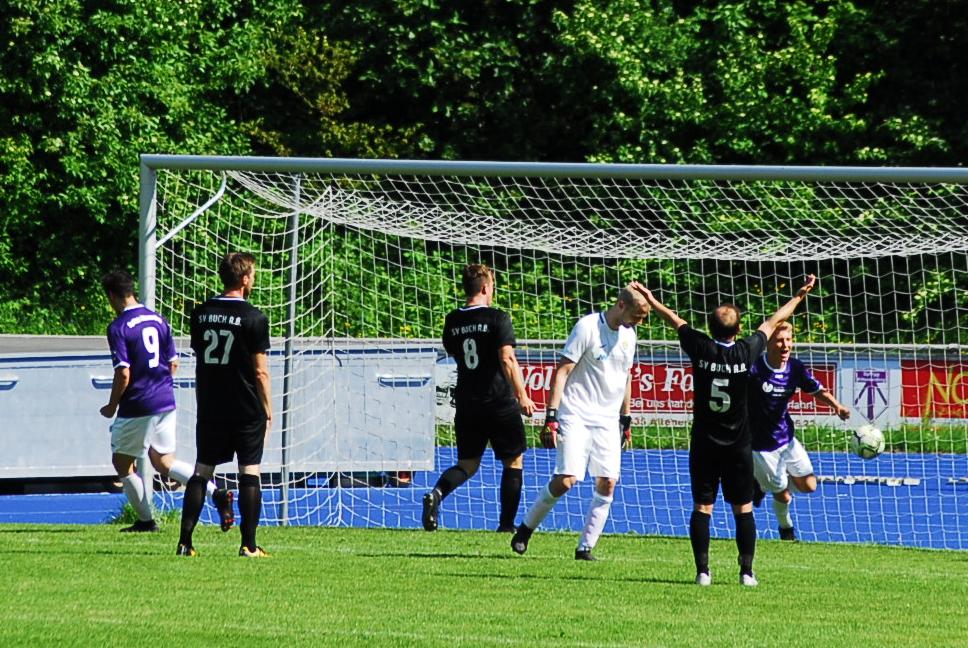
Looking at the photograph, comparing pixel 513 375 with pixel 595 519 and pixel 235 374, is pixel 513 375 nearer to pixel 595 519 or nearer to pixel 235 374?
pixel 595 519

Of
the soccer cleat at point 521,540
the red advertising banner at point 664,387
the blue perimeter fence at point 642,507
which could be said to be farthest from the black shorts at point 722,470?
the red advertising banner at point 664,387

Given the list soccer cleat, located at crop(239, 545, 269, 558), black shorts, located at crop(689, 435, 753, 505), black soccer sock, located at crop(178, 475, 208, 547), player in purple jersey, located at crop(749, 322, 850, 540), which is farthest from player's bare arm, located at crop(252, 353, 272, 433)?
player in purple jersey, located at crop(749, 322, 850, 540)

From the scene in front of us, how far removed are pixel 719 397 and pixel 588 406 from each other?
1643 millimetres

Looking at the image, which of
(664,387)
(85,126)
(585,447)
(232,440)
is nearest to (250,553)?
(232,440)

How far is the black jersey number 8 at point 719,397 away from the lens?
26.9 feet

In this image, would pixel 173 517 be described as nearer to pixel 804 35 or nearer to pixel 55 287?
pixel 55 287

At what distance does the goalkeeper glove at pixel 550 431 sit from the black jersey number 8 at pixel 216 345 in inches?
85.0

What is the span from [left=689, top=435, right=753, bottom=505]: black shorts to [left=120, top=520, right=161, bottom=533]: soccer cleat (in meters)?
4.38

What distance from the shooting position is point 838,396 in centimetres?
1967

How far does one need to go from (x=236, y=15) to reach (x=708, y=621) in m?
25.2

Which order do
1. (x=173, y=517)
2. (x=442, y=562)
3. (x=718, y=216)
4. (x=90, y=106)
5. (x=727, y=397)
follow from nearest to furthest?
(x=727, y=397) < (x=442, y=562) < (x=173, y=517) < (x=718, y=216) < (x=90, y=106)

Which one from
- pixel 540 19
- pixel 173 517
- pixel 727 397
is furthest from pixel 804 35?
pixel 727 397

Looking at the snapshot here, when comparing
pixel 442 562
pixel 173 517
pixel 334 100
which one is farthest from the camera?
pixel 334 100

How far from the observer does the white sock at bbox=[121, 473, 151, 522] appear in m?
10.6
